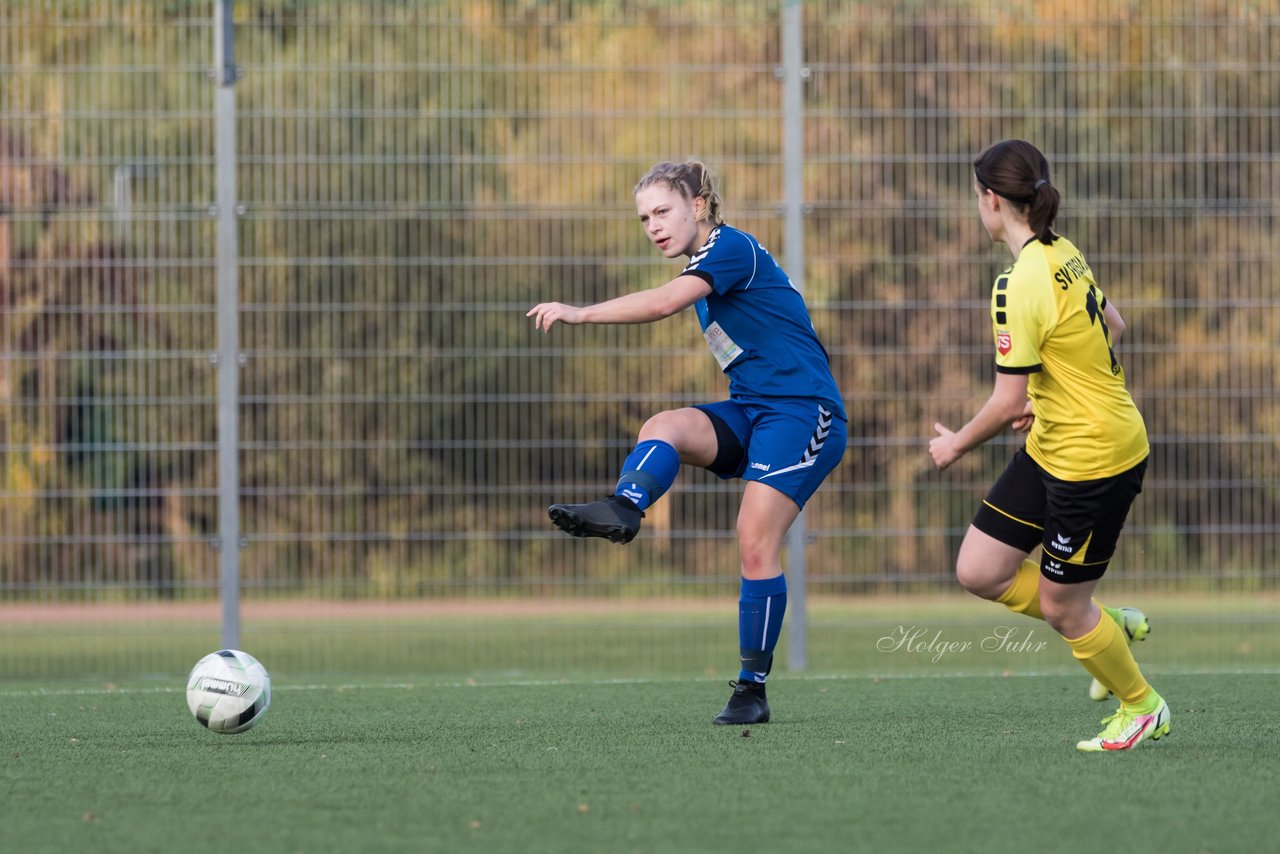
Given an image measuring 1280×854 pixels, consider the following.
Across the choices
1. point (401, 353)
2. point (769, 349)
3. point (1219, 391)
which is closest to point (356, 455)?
point (401, 353)

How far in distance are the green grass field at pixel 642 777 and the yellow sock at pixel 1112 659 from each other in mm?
185

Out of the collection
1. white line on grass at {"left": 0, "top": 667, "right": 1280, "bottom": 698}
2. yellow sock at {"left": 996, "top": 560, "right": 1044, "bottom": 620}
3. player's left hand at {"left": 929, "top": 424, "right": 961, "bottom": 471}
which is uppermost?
player's left hand at {"left": 929, "top": 424, "right": 961, "bottom": 471}

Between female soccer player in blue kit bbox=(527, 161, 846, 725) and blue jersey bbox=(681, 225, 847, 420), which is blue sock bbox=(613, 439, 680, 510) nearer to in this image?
female soccer player in blue kit bbox=(527, 161, 846, 725)

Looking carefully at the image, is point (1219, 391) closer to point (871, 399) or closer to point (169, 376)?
point (871, 399)

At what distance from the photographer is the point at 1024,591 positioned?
210 inches

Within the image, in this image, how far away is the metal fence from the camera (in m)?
8.67

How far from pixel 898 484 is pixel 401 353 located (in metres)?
2.54

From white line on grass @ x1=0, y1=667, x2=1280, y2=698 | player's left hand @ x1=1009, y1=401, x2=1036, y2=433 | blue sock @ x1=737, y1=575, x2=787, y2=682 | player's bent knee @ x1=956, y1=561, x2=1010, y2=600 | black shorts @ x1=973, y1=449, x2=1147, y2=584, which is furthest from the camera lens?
white line on grass @ x1=0, y1=667, x2=1280, y2=698

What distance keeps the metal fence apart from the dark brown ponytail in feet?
12.1

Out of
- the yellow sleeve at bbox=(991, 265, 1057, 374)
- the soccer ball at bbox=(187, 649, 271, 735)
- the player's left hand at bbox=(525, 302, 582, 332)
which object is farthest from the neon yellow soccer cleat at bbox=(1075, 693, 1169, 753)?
the soccer ball at bbox=(187, 649, 271, 735)

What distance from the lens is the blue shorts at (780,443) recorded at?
573 centimetres

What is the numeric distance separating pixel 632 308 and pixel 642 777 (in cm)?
147

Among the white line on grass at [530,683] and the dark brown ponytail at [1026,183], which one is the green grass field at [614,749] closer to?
the white line on grass at [530,683]

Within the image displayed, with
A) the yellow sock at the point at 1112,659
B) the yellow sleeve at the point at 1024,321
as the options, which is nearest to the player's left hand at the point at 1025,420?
the yellow sleeve at the point at 1024,321
